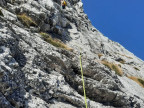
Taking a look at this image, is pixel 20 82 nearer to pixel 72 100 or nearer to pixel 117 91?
pixel 72 100

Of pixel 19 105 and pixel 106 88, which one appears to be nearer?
pixel 19 105

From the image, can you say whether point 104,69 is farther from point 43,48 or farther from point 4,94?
point 4,94

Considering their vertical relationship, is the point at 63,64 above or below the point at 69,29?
below

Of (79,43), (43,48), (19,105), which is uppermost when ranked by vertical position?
(79,43)

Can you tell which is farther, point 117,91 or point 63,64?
point 117,91

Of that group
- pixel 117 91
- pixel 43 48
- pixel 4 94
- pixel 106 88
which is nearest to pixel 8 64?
pixel 4 94

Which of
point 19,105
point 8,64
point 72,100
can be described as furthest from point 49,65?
point 19,105

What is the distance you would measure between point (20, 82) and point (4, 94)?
5.72 ft

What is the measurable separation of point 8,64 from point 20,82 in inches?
46.0

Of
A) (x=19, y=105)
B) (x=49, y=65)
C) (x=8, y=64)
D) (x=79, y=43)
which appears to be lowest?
(x=19, y=105)

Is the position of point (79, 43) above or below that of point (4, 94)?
above

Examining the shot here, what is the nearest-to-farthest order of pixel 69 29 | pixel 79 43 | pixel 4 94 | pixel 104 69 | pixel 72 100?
pixel 4 94 → pixel 72 100 → pixel 104 69 → pixel 79 43 → pixel 69 29

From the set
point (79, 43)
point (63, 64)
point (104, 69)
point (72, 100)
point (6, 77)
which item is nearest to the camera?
point (6, 77)

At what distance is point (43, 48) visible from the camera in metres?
17.5
